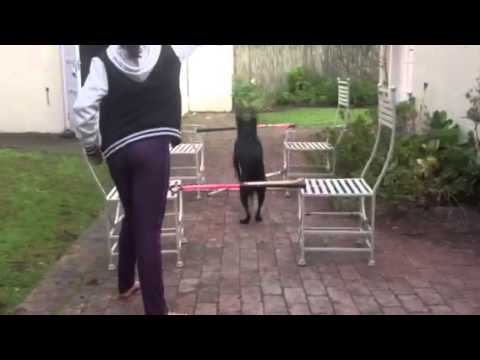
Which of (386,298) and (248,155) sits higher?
(248,155)

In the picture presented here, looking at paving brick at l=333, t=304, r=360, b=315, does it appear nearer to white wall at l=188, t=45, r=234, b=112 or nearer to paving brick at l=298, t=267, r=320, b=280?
paving brick at l=298, t=267, r=320, b=280

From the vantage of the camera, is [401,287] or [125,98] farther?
[401,287]

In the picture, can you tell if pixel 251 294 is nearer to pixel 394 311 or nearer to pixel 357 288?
pixel 357 288

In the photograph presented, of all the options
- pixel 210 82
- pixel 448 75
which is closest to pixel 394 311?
pixel 448 75

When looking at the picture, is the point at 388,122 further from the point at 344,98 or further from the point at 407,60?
the point at 407,60

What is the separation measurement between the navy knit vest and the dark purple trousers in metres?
0.05

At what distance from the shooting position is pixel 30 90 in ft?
32.9

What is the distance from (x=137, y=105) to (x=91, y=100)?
23 centimetres

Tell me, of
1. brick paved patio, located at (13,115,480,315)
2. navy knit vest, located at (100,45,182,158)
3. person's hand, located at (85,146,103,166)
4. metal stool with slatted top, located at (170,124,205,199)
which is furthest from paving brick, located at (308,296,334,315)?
metal stool with slatted top, located at (170,124,205,199)

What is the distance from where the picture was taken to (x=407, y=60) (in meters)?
7.98

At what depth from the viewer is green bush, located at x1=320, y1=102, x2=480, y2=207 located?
551 centimetres
